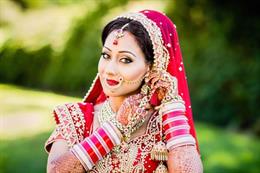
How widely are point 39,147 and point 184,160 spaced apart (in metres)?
5.73

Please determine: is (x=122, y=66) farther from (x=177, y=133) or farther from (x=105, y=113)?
(x=177, y=133)

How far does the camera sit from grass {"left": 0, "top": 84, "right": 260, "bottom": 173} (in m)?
7.58

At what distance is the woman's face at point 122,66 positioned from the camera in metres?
2.80

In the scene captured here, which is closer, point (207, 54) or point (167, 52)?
point (167, 52)

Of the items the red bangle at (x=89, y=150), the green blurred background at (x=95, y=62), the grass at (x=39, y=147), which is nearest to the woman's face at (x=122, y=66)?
the red bangle at (x=89, y=150)

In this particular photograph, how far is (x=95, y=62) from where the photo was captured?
47.9 ft

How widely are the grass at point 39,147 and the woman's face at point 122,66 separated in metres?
4.01

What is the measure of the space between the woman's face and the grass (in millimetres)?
4015

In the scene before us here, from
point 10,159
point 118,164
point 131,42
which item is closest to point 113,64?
point 131,42

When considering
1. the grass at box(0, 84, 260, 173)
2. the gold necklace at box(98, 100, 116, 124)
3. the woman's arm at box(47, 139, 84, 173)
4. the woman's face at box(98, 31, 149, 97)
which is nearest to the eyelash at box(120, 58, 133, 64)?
the woman's face at box(98, 31, 149, 97)

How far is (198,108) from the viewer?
40.1 feet

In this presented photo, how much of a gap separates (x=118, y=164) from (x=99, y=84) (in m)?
0.44

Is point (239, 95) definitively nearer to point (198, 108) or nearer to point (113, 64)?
point (198, 108)

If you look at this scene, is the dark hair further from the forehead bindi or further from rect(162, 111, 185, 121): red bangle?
rect(162, 111, 185, 121): red bangle
